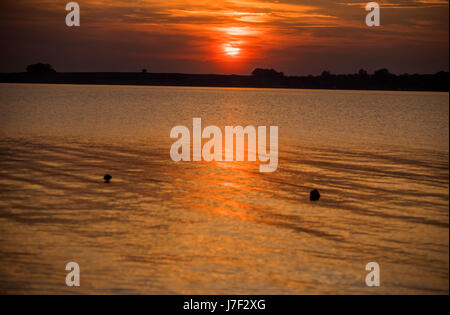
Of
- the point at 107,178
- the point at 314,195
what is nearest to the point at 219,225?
the point at 314,195

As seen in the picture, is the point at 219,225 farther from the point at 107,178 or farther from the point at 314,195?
the point at 107,178

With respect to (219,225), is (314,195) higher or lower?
higher

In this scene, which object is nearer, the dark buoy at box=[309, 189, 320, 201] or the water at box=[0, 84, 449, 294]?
the water at box=[0, 84, 449, 294]

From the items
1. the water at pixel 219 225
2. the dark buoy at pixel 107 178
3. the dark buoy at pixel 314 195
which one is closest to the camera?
the water at pixel 219 225

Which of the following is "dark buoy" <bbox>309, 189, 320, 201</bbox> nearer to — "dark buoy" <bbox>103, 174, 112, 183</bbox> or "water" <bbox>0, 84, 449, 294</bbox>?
"water" <bbox>0, 84, 449, 294</bbox>

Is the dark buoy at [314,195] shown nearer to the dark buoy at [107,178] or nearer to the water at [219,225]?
the water at [219,225]

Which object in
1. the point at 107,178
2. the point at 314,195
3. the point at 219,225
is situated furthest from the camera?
the point at 107,178

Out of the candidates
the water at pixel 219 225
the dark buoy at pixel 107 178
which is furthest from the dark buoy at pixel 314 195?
the dark buoy at pixel 107 178

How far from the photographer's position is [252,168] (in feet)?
113

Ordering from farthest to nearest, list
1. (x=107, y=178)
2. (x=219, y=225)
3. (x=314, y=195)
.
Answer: (x=107, y=178) < (x=314, y=195) < (x=219, y=225)

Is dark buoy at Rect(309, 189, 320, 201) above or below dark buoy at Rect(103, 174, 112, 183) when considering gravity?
below

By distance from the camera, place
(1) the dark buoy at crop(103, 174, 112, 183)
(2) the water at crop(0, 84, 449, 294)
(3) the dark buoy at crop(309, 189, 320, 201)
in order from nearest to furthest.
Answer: (2) the water at crop(0, 84, 449, 294) → (3) the dark buoy at crop(309, 189, 320, 201) → (1) the dark buoy at crop(103, 174, 112, 183)

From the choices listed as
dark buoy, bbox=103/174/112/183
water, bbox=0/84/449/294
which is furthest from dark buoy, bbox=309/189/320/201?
dark buoy, bbox=103/174/112/183
